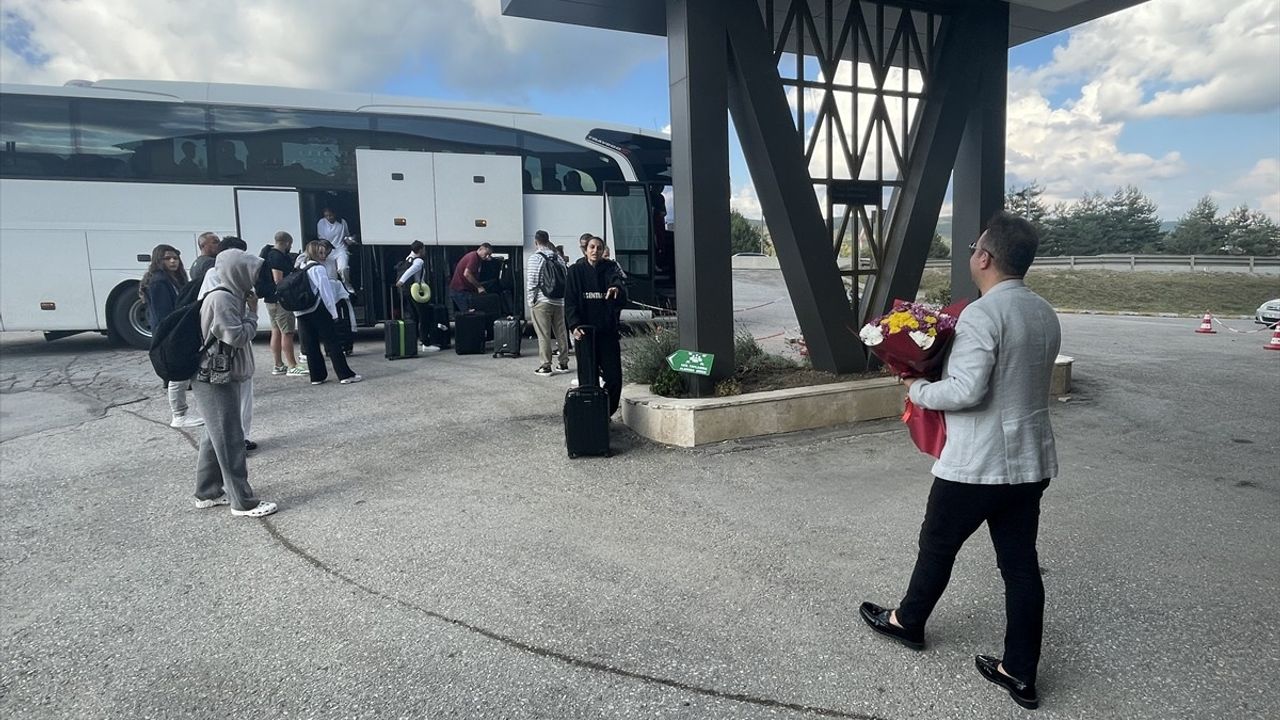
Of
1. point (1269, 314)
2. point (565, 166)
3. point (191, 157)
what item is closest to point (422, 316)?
point (565, 166)

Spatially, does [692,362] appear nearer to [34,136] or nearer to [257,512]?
[257,512]

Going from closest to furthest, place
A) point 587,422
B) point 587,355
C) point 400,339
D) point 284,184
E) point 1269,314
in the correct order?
point 587,422
point 587,355
point 400,339
point 284,184
point 1269,314

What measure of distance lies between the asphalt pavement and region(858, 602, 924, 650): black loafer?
0.22 feet

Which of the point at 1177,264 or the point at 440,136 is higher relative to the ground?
the point at 440,136

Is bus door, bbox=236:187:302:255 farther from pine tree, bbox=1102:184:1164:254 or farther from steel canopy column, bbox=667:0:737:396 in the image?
pine tree, bbox=1102:184:1164:254

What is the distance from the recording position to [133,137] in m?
11.3

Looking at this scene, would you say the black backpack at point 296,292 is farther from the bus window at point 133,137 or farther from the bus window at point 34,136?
the bus window at point 34,136

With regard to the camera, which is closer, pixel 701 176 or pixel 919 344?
pixel 919 344

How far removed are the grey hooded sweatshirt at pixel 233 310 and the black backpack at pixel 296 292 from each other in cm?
400

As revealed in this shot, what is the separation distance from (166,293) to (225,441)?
10.4ft

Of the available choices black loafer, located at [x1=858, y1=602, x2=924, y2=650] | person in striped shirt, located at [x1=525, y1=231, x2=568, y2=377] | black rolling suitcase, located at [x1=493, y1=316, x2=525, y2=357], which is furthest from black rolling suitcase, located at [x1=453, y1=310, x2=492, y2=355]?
black loafer, located at [x1=858, y1=602, x2=924, y2=650]

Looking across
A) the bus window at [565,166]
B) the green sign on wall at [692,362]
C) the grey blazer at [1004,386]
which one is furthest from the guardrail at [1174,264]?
the grey blazer at [1004,386]

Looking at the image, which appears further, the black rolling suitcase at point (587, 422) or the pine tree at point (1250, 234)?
the pine tree at point (1250, 234)

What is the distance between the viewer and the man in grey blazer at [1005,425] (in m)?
2.55
